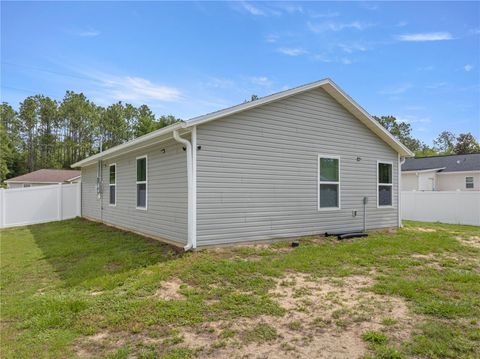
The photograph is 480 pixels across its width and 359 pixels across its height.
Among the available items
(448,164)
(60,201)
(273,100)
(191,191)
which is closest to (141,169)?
(191,191)

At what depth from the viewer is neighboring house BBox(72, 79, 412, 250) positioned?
714 cm

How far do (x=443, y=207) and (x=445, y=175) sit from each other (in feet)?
28.1

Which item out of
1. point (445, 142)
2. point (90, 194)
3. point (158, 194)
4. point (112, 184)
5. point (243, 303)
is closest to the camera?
point (243, 303)

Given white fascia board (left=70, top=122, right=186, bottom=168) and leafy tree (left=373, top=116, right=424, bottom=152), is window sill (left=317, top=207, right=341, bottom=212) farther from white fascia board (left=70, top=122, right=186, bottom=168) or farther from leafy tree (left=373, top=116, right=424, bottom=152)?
leafy tree (left=373, top=116, right=424, bottom=152)

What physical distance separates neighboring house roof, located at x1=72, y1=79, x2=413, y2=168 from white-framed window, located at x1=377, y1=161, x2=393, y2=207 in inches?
29.0

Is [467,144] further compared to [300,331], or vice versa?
[467,144]

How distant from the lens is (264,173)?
26.2 feet

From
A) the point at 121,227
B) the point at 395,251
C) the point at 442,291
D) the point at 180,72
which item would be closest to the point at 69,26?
the point at 180,72

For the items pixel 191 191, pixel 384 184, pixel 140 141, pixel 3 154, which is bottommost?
pixel 191 191

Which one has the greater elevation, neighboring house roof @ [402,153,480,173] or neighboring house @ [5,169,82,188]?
neighboring house roof @ [402,153,480,173]

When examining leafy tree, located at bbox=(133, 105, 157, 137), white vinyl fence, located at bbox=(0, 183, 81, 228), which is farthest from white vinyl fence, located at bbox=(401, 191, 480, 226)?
leafy tree, located at bbox=(133, 105, 157, 137)

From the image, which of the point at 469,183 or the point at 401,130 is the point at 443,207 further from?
the point at 401,130

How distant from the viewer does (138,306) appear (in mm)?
4234

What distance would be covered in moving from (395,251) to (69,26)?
Result: 1231cm
